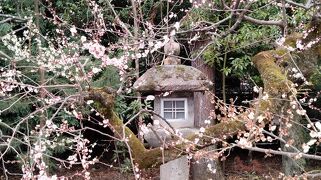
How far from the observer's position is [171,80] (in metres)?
3.66

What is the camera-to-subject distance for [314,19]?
3393 millimetres

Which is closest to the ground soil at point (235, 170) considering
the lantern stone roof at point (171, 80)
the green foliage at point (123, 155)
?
the green foliage at point (123, 155)

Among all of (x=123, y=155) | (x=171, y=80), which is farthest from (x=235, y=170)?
(x=171, y=80)

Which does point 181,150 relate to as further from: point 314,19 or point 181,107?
point 314,19

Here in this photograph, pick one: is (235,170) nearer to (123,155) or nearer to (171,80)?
(123,155)

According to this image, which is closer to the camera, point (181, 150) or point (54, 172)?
point (181, 150)

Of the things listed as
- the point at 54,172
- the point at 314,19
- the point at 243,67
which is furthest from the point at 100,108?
the point at 54,172

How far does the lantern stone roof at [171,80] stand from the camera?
3.64 m

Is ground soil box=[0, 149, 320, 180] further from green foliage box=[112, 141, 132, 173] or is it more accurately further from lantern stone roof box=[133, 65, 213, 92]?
lantern stone roof box=[133, 65, 213, 92]

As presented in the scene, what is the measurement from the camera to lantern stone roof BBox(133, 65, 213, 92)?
12.0 ft

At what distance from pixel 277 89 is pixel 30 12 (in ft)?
16.2

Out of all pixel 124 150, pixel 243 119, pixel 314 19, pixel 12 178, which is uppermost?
pixel 314 19

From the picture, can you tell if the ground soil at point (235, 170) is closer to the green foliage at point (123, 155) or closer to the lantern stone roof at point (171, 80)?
the green foliage at point (123, 155)

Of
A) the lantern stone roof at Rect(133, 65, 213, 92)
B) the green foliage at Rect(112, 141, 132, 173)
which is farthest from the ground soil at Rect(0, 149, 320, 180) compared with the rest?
the lantern stone roof at Rect(133, 65, 213, 92)
